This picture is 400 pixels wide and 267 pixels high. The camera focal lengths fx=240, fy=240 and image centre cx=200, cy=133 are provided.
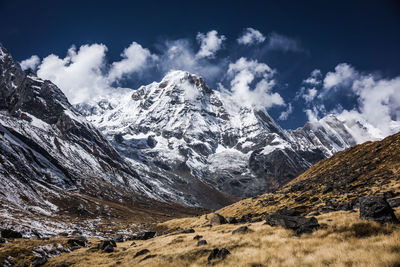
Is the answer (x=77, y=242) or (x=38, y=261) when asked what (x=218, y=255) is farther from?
(x=77, y=242)

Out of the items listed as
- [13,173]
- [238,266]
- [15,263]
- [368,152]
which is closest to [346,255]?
[238,266]

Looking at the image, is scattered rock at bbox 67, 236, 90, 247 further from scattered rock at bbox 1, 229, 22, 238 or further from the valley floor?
the valley floor

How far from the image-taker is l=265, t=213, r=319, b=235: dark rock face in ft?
52.8

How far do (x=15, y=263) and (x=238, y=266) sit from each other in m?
24.4

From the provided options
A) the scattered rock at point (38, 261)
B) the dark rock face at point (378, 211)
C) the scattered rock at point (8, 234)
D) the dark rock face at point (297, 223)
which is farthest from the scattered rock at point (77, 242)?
the dark rock face at point (378, 211)

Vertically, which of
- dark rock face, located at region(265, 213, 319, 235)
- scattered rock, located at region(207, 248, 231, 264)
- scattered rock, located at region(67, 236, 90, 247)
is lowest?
dark rock face, located at region(265, 213, 319, 235)

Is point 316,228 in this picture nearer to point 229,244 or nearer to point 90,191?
point 229,244

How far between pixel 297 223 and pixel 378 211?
17.8 ft

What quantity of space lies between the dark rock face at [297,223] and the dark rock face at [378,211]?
305 centimetres

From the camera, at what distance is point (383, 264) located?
8227mm

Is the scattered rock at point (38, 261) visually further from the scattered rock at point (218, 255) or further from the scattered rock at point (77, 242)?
the scattered rock at point (218, 255)

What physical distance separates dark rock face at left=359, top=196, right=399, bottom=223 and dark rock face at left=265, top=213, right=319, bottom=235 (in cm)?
305

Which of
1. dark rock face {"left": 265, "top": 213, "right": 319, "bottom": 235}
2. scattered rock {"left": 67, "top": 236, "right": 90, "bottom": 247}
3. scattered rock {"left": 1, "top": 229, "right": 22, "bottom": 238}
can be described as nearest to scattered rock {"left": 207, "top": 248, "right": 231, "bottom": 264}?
dark rock face {"left": 265, "top": 213, "right": 319, "bottom": 235}

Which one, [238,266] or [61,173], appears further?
[61,173]
